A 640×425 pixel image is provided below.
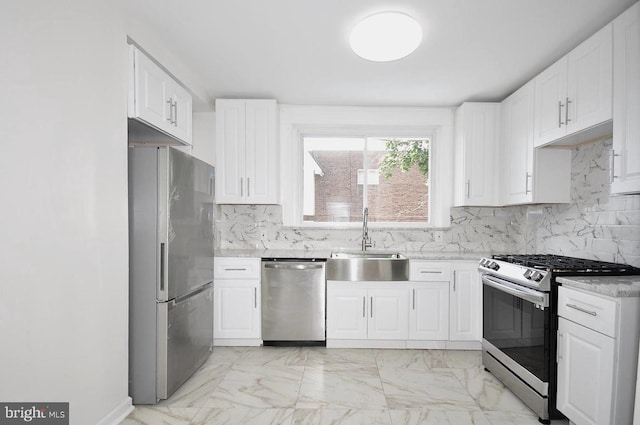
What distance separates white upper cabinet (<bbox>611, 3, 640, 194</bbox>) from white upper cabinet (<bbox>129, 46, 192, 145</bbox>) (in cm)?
292

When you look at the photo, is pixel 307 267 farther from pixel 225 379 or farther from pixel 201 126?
pixel 201 126

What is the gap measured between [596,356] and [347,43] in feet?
7.94

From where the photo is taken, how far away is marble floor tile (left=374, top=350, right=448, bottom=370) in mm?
2895

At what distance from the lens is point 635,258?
2.26 m

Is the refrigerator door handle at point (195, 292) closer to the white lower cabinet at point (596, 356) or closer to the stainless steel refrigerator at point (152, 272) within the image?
the stainless steel refrigerator at point (152, 272)

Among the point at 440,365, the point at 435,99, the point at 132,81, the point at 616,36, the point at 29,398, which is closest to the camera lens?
the point at 29,398

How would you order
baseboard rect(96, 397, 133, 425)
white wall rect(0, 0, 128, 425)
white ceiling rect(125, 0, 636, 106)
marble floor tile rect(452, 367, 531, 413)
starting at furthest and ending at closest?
marble floor tile rect(452, 367, 531, 413)
white ceiling rect(125, 0, 636, 106)
baseboard rect(96, 397, 133, 425)
white wall rect(0, 0, 128, 425)

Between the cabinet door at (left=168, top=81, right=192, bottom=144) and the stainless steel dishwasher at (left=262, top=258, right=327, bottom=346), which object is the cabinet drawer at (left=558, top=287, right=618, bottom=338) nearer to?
the stainless steel dishwasher at (left=262, top=258, right=327, bottom=346)

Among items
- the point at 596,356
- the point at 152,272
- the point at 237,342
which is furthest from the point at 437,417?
the point at 152,272

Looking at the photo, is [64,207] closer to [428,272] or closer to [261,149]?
[261,149]

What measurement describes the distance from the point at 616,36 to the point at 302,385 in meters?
3.05

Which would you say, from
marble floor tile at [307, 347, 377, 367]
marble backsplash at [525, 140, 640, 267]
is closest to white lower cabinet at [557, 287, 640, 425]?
marble backsplash at [525, 140, 640, 267]

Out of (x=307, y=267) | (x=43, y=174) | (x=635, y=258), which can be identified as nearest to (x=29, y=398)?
(x=43, y=174)

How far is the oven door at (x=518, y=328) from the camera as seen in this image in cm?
206
